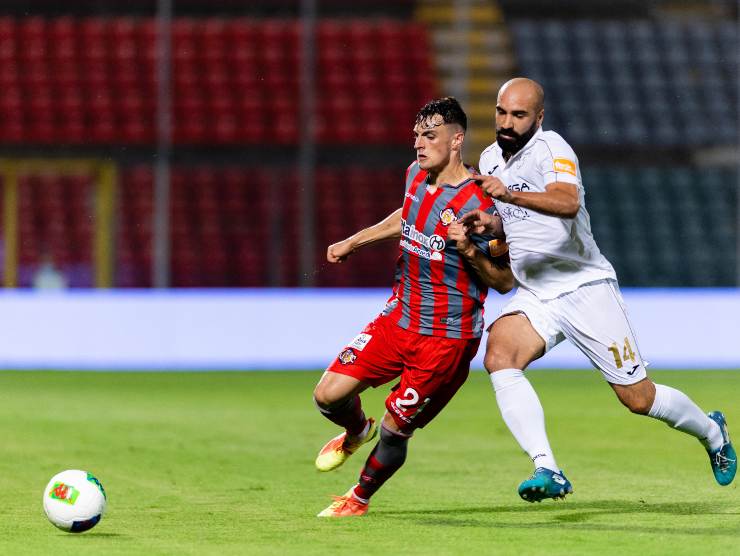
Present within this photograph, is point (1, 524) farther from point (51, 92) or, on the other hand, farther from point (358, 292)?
point (51, 92)

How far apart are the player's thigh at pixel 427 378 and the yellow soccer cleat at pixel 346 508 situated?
16.4 inches

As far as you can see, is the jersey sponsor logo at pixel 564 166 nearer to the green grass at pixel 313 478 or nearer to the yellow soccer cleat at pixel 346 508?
the green grass at pixel 313 478

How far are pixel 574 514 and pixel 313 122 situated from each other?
15.0m

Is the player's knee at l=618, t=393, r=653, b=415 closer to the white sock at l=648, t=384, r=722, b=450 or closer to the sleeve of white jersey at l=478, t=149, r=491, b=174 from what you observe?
the white sock at l=648, t=384, r=722, b=450

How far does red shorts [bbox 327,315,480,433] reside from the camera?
260 inches

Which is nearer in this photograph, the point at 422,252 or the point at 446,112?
the point at 446,112

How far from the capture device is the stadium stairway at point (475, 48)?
22.8 metres

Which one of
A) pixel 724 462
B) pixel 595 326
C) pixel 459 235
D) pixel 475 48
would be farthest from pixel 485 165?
pixel 475 48

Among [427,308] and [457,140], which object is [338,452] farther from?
[457,140]

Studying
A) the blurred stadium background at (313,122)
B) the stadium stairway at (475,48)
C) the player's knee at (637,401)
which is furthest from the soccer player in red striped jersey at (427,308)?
the stadium stairway at (475,48)

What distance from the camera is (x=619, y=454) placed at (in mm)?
9539

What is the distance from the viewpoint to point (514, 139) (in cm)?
655

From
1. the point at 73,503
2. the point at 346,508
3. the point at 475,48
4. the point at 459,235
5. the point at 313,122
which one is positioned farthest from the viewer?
A: the point at 475,48

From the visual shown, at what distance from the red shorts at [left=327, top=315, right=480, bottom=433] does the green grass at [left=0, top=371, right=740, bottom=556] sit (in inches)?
19.9
